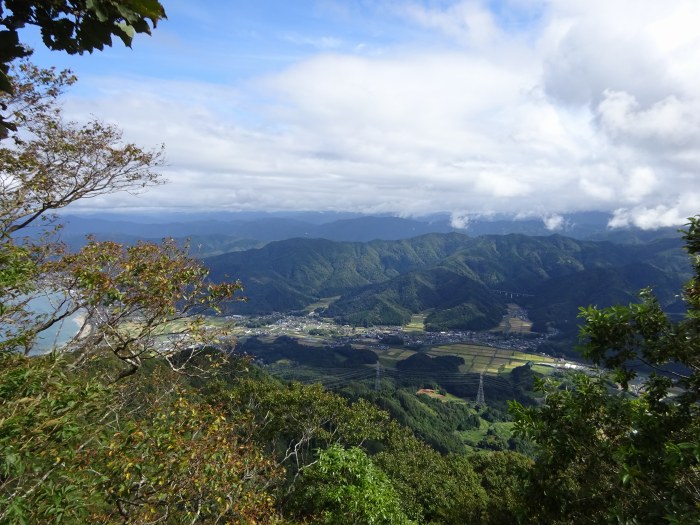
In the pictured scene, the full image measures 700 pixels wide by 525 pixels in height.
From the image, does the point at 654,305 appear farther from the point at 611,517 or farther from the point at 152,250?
the point at 152,250

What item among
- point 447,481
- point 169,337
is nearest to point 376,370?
point 447,481

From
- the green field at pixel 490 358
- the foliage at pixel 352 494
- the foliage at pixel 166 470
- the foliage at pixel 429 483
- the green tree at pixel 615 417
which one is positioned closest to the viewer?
the green tree at pixel 615 417

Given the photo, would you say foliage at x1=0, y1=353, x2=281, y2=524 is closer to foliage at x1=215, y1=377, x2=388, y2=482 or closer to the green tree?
the green tree

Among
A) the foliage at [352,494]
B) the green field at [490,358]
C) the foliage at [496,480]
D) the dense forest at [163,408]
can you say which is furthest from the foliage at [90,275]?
the green field at [490,358]

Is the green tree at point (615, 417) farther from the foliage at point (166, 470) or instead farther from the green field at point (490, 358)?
the green field at point (490, 358)

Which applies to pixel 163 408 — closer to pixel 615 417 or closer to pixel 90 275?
pixel 90 275
